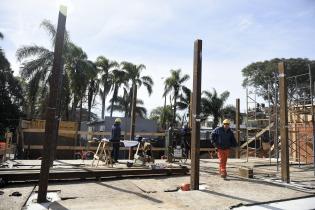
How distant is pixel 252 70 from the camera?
51.2 metres

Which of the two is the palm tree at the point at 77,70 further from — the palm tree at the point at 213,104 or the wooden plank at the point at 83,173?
the wooden plank at the point at 83,173

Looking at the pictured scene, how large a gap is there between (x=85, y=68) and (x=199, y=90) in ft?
80.4

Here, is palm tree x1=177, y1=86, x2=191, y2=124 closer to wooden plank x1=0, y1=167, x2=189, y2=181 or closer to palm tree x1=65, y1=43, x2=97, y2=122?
palm tree x1=65, y1=43, x2=97, y2=122

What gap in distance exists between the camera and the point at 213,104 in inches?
1772

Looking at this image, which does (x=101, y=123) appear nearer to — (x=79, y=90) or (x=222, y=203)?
(x=79, y=90)

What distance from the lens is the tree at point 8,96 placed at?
33.6 metres

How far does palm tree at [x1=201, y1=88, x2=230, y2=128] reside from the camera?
4497cm

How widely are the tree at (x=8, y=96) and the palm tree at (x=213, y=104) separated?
22601 millimetres

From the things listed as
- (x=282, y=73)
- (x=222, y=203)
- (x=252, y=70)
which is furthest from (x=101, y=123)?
(x=252, y=70)

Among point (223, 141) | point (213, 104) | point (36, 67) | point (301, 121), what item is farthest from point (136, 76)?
point (223, 141)

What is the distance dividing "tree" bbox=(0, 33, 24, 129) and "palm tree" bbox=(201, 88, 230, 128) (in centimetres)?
2260

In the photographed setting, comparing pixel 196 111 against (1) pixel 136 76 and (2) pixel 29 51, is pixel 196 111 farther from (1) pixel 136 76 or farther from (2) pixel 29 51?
(1) pixel 136 76

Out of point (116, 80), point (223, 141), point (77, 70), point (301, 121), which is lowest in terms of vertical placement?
point (223, 141)

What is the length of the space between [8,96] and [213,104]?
81.7 feet
